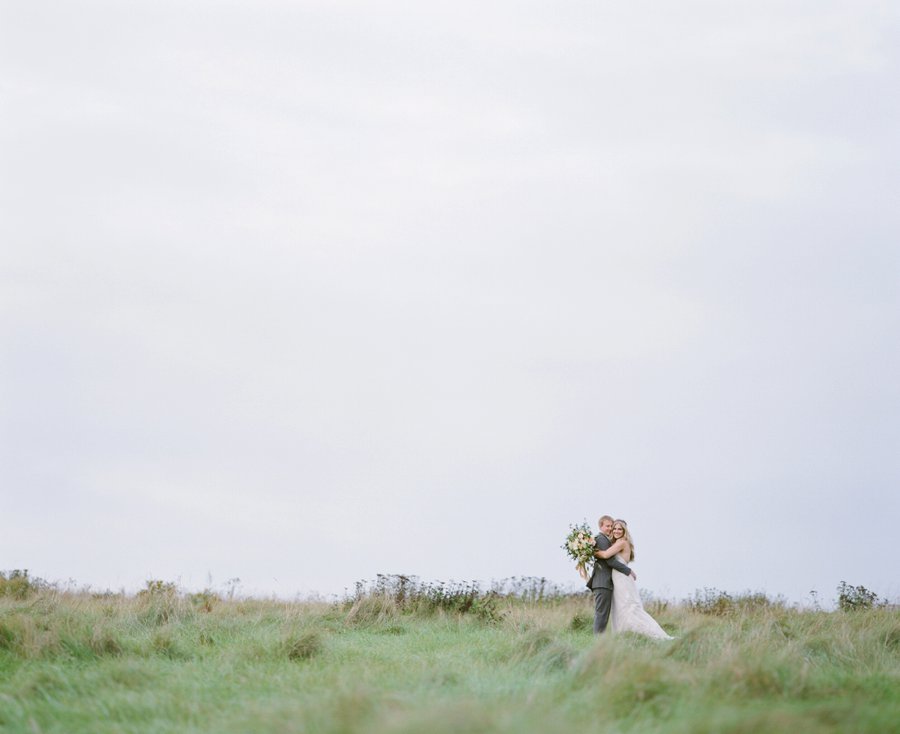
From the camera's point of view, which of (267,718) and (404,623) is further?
(404,623)

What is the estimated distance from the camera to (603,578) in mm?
14016

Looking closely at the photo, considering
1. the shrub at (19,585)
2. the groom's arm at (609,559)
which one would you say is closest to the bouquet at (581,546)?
the groom's arm at (609,559)

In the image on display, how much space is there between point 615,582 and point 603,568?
28 centimetres

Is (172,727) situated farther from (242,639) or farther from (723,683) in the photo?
(242,639)

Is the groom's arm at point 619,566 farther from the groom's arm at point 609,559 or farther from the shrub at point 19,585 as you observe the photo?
the shrub at point 19,585

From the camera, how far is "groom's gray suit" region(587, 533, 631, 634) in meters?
14.0

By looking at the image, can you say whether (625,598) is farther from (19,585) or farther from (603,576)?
(19,585)

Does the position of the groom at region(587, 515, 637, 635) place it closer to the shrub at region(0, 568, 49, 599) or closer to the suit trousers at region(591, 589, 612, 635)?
the suit trousers at region(591, 589, 612, 635)

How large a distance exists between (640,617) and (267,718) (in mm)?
8963

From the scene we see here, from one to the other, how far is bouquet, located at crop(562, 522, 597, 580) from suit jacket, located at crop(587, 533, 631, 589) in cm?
11

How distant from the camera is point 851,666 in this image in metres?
9.72

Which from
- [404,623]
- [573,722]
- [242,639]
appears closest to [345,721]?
[573,722]

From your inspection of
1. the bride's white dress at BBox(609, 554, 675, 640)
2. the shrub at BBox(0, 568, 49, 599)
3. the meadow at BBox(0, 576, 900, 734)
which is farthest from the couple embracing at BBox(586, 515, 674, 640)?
the shrub at BBox(0, 568, 49, 599)

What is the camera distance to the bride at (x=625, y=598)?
13.6 metres
